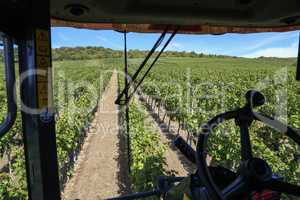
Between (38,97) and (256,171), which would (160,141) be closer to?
(38,97)

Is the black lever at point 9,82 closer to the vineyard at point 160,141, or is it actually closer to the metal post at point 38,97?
the metal post at point 38,97

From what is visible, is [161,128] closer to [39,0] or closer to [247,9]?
[247,9]

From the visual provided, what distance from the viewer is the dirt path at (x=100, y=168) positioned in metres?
5.96

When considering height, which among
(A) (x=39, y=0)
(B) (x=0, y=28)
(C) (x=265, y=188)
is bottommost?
(C) (x=265, y=188)

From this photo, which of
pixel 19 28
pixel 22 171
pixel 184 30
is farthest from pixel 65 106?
pixel 19 28

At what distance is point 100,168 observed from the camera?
277 inches

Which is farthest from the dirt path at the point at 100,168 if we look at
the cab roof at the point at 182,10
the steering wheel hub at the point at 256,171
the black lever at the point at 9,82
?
the steering wheel hub at the point at 256,171

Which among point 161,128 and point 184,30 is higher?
point 184,30

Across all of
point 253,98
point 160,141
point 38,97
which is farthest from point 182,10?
point 160,141

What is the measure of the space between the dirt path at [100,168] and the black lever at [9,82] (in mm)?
4445

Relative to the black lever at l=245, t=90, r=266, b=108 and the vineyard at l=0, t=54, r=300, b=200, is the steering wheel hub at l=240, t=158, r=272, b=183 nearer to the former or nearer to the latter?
the black lever at l=245, t=90, r=266, b=108

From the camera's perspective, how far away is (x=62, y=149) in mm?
7027

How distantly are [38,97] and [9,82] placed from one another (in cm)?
11

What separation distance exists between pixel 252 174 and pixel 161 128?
9295mm
